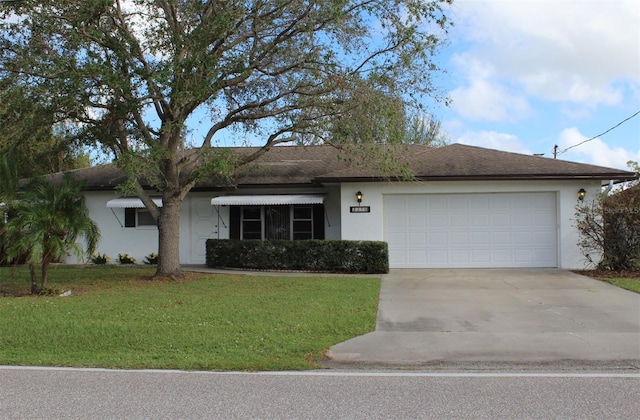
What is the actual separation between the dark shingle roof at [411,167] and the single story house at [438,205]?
0.03 metres

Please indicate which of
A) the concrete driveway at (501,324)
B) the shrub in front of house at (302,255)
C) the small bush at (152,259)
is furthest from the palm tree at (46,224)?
the concrete driveway at (501,324)

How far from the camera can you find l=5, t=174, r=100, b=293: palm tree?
10.7 m

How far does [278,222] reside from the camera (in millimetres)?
17297

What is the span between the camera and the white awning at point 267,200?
626 inches

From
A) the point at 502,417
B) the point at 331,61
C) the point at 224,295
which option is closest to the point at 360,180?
the point at 331,61

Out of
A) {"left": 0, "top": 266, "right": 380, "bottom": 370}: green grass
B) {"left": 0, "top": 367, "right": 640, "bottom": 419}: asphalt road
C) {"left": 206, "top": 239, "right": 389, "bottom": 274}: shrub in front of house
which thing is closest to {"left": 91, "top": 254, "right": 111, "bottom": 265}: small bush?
{"left": 206, "top": 239, "right": 389, "bottom": 274}: shrub in front of house

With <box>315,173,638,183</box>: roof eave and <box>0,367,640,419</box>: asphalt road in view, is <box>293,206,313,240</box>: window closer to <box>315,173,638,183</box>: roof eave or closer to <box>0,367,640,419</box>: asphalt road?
<box>315,173,638,183</box>: roof eave

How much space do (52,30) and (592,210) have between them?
43.1ft

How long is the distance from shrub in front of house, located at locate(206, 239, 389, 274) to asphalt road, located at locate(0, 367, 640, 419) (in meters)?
8.33

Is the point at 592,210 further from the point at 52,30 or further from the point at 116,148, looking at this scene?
the point at 52,30

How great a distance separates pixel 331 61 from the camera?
1150 centimetres

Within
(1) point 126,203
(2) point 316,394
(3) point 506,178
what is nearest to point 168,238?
(1) point 126,203

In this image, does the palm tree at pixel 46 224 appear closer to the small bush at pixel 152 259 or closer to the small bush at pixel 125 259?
the small bush at pixel 152 259

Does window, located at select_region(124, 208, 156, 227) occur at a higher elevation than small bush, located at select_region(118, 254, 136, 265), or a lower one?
higher
